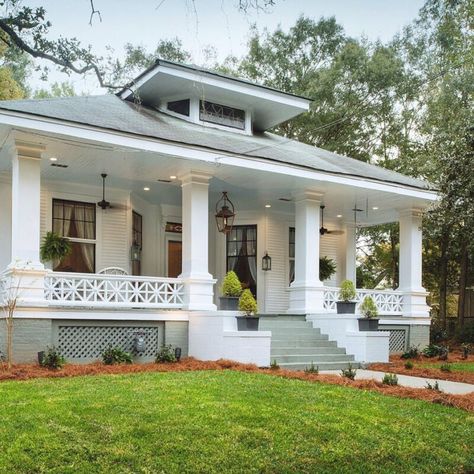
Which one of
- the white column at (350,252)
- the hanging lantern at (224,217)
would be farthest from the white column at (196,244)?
the white column at (350,252)

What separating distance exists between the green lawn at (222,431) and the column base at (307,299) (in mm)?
6454

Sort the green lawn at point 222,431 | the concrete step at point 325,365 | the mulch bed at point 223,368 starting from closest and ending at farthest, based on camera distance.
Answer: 1. the green lawn at point 222,431
2. the mulch bed at point 223,368
3. the concrete step at point 325,365

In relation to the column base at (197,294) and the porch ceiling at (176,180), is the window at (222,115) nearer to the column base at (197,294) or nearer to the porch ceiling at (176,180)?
the porch ceiling at (176,180)

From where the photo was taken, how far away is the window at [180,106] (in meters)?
15.8

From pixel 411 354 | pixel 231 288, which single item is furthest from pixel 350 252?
pixel 231 288

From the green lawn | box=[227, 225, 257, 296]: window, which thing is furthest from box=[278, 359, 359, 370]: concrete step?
box=[227, 225, 257, 296]: window

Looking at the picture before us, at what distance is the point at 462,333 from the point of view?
22.0 meters

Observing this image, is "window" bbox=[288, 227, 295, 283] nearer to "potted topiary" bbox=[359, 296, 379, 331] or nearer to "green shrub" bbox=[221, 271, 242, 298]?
"potted topiary" bbox=[359, 296, 379, 331]

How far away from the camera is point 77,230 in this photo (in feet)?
48.5

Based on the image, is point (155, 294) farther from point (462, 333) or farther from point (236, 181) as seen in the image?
point (462, 333)

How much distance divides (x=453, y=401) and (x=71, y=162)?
8.84 meters

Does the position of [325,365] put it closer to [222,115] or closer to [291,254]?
[291,254]

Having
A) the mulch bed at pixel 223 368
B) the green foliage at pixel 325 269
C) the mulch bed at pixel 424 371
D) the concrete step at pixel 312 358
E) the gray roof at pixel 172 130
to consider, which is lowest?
the mulch bed at pixel 424 371

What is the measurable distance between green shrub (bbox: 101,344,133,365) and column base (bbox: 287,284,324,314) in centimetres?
473
